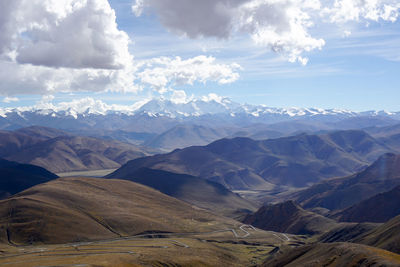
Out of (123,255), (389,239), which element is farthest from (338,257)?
(123,255)

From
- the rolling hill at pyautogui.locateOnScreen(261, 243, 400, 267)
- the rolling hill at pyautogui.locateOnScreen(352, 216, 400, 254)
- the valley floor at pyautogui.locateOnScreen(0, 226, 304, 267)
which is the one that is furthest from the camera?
the valley floor at pyautogui.locateOnScreen(0, 226, 304, 267)

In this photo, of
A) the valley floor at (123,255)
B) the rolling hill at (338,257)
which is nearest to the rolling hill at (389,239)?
the rolling hill at (338,257)

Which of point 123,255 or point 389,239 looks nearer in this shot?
point 389,239

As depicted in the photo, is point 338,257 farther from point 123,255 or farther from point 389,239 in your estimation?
point 123,255

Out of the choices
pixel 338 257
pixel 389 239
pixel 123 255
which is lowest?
pixel 123 255

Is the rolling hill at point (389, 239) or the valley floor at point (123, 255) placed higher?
the rolling hill at point (389, 239)

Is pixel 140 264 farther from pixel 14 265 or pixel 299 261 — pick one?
pixel 299 261

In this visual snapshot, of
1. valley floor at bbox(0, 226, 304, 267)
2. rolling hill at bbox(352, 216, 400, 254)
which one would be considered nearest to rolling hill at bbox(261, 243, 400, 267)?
rolling hill at bbox(352, 216, 400, 254)

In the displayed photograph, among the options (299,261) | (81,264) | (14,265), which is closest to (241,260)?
(299,261)

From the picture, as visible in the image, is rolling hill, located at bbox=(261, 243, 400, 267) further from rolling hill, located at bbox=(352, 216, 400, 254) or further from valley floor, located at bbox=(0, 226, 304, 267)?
valley floor, located at bbox=(0, 226, 304, 267)

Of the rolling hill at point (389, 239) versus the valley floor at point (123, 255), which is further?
the valley floor at point (123, 255)

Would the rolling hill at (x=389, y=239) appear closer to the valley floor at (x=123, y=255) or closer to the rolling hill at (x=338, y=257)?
the rolling hill at (x=338, y=257)

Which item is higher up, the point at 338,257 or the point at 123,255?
the point at 338,257
